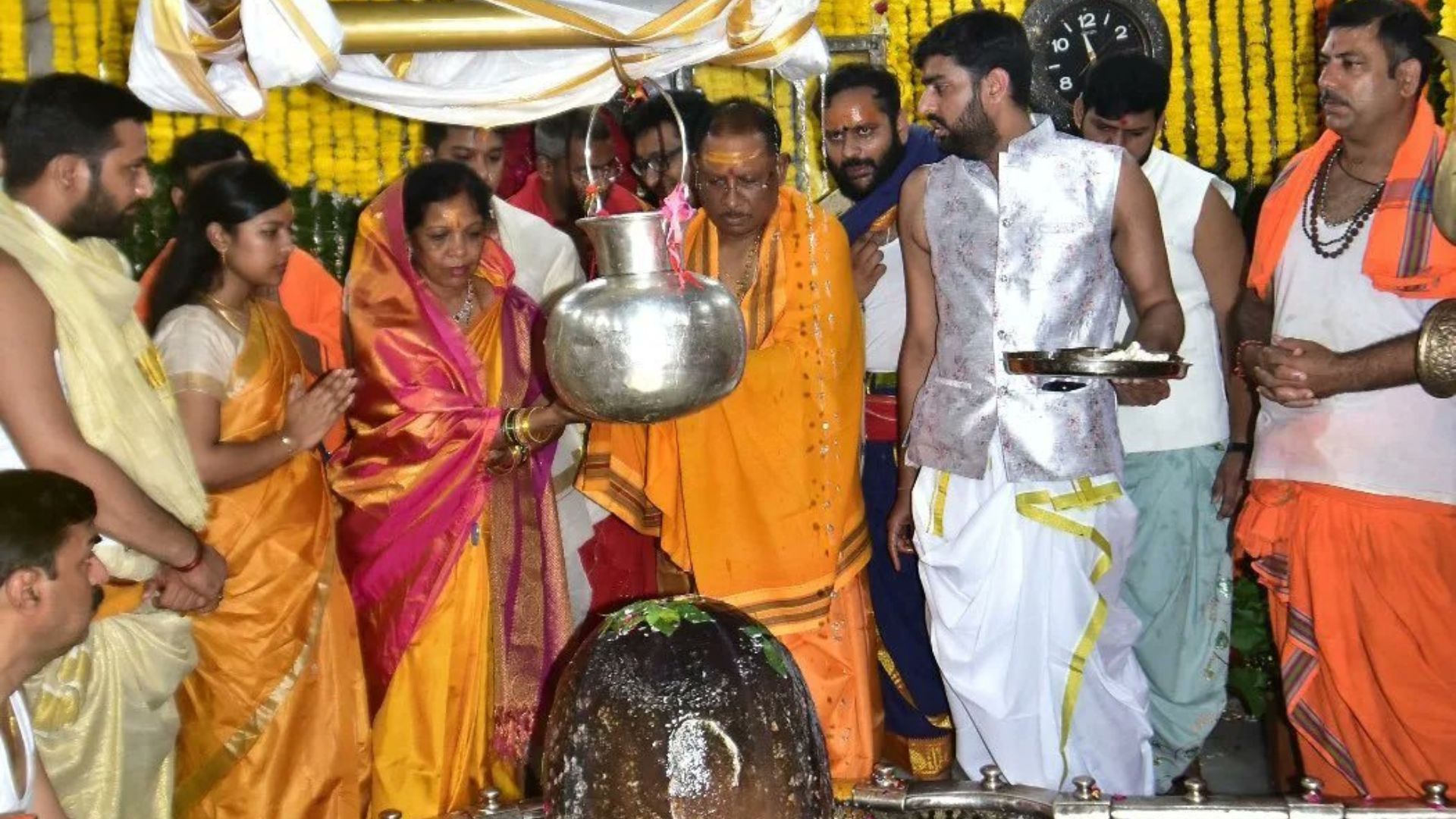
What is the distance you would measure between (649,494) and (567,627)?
473mm

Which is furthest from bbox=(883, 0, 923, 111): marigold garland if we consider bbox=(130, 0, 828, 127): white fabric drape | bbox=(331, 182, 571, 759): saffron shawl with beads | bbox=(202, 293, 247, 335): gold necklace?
bbox=(130, 0, 828, 127): white fabric drape

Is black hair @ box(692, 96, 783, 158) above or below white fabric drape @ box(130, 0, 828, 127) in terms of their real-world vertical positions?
above

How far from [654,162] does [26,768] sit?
266 cm

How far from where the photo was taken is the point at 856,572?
165 inches

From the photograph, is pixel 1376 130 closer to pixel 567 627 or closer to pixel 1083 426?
pixel 1083 426

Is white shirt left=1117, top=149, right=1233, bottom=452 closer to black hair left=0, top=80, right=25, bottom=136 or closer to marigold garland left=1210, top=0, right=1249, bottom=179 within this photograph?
black hair left=0, top=80, right=25, bottom=136

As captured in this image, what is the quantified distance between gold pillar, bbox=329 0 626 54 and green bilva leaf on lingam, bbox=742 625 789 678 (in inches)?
40.4

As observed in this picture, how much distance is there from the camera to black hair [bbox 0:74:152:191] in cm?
316

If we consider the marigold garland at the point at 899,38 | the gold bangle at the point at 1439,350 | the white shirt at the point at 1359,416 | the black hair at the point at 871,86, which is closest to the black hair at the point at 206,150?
the black hair at the point at 871,86

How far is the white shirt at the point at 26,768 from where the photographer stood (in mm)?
2477

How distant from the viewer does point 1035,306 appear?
3.75m

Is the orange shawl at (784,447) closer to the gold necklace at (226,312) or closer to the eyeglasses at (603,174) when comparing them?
the eyeglasses at (603,174)

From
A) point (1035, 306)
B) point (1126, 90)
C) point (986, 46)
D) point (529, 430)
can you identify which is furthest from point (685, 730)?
point (1126, 90)

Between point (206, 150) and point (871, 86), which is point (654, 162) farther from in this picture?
point (206, 150)
